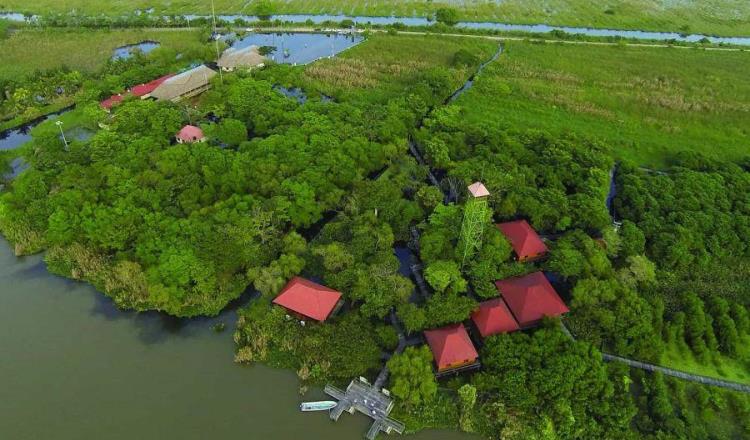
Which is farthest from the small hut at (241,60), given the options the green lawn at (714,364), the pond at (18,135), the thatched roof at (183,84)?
the green lawn at (714,364)

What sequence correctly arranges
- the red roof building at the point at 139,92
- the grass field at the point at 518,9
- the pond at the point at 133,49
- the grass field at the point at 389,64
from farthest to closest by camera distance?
the grass field at the point at 518,9, the pond at the point at 133,49, the grass field at the point at 389,64, the red roof building at the point at 139,92

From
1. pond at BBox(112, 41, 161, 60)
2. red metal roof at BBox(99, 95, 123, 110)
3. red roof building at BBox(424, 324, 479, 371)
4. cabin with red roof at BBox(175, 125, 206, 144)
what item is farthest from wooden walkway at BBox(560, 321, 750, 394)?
pond at BBox(112, 41, 161, 60)

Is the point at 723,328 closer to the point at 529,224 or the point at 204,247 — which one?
the point at 529,224

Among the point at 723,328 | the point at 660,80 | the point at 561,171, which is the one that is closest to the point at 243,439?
the point at 723,328

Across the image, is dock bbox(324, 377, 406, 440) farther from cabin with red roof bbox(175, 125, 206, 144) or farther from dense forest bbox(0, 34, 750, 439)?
cabin with red roof bbox(175, 125, 206, 144)

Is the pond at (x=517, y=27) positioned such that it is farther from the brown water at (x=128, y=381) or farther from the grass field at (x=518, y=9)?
the brown water at (x=128, y=381)
